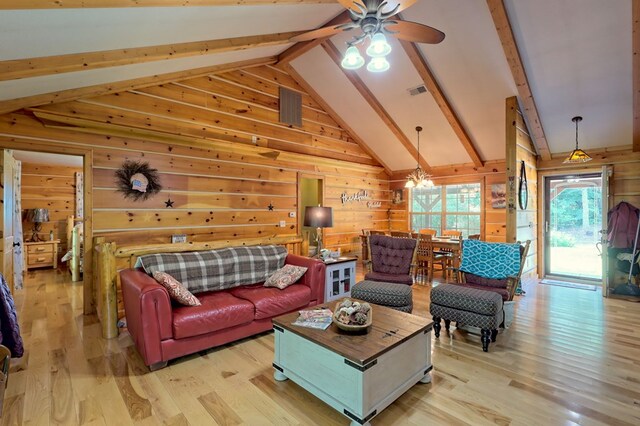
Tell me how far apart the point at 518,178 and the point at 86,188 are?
20.8 feet

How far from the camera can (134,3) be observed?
2.07 metres

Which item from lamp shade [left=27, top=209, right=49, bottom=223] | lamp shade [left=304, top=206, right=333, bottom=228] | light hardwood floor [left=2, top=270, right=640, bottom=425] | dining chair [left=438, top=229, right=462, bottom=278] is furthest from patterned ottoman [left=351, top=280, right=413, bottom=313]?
lamp shade [left=27, top=209, right=49, bottom=223]

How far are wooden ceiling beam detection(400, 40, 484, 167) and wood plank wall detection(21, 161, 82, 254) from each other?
777cm

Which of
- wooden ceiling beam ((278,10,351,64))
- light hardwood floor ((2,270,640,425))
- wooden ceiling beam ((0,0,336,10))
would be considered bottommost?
light hardwood floor ((2,270,640,425))

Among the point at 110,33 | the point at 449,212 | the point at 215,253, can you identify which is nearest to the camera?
the point at 110,33

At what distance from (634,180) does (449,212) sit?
3191mm

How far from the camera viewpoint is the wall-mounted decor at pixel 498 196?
6.52 m

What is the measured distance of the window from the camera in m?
7.06

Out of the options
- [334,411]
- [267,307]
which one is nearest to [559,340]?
[334,411]

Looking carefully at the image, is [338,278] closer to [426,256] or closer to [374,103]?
[426,256]

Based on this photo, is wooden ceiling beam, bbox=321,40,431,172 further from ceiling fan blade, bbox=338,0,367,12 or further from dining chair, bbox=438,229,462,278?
ceiling fan blade, bbox=338,0,367,12

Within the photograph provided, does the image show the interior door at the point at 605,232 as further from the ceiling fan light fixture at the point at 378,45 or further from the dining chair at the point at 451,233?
the ceiling fan light fixture at the point at 378,45

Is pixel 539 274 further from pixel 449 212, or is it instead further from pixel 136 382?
pixel 136 382

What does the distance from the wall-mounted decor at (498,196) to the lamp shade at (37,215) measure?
9.77 metres
